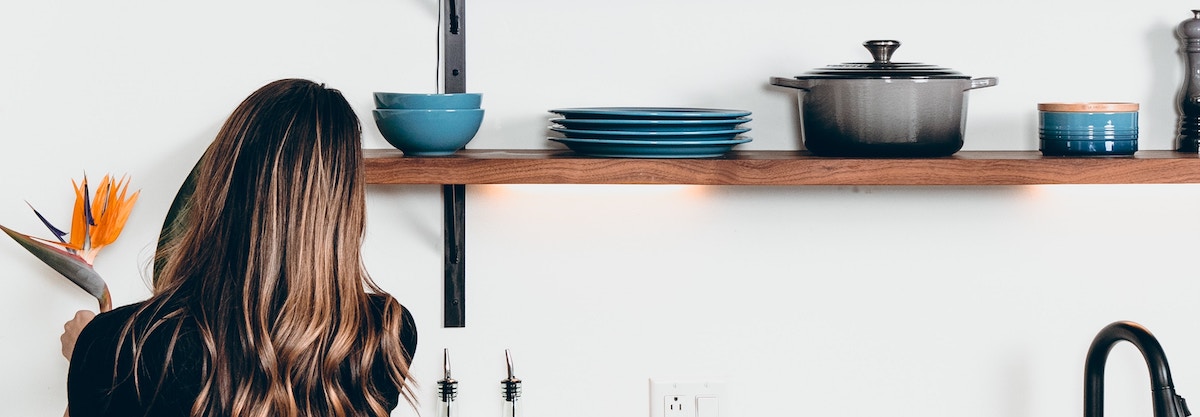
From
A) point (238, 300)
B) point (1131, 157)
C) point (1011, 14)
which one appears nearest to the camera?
point (238, 300)

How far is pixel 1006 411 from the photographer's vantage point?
5.05 feet

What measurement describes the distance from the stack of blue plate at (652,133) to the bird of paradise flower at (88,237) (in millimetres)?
651

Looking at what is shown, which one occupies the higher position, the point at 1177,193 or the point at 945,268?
the point at 1177,193

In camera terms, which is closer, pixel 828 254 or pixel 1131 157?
pixel 1131 157

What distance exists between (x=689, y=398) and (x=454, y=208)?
0.44m

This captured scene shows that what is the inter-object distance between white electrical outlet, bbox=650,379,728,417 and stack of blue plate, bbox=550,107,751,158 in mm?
396

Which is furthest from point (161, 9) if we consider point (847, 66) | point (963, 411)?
point (963, 411)

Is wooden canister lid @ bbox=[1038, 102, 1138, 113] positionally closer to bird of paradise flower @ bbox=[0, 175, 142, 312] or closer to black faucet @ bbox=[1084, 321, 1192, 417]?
black faucet @ bbox=[1084, 321, 1192, 417]

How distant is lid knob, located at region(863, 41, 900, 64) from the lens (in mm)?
1315

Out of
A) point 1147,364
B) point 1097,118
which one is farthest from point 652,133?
point 1147,364

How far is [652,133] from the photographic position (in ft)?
4.16

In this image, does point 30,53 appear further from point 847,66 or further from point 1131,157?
point 1131,157

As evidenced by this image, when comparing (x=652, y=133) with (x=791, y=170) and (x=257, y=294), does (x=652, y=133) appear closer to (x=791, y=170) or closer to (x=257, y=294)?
(x=791, y=170)

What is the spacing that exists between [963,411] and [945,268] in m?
0.21
